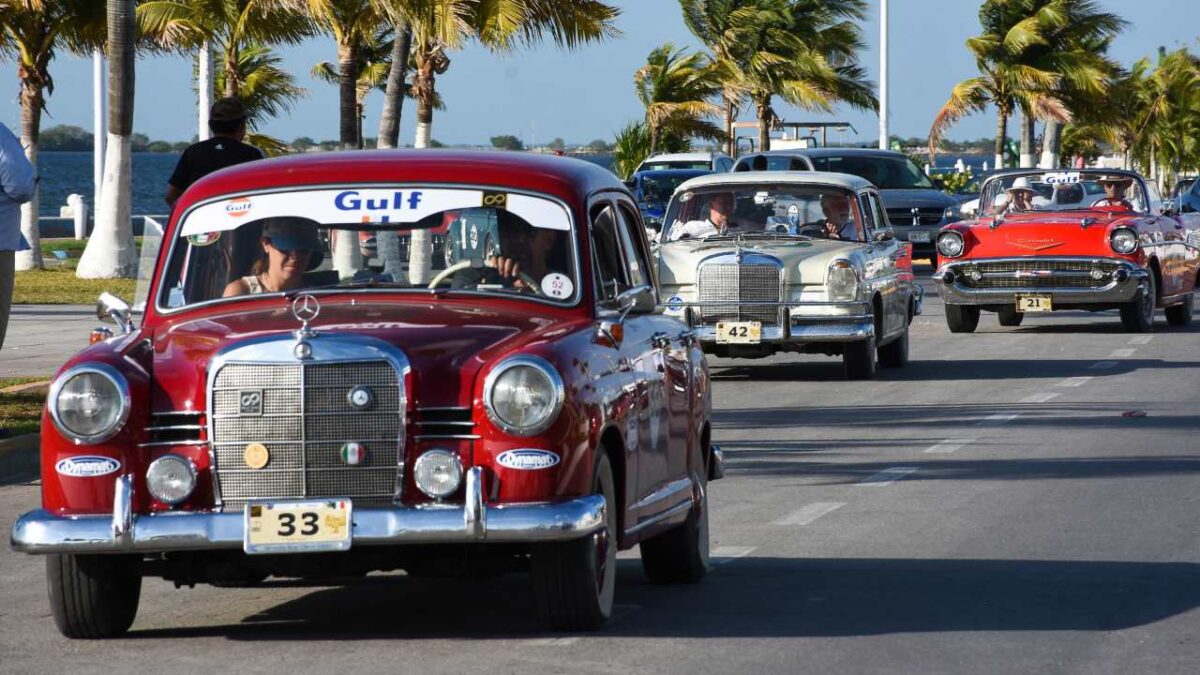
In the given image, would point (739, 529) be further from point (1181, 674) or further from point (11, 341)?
point (11, 341)

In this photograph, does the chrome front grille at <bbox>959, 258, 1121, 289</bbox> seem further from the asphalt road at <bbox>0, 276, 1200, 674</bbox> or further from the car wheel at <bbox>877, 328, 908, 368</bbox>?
the asphalt road at <bbox>0, 276, 1200, 674</bbox>

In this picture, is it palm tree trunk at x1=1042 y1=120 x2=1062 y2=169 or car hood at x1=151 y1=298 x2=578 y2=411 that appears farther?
palm tree trunk at x1=1042 y1=120 x2=1062 y2=169

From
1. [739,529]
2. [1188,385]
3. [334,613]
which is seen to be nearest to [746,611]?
[334,613]

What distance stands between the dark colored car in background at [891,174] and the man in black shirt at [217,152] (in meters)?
19.4

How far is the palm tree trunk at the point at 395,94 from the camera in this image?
28422 mm

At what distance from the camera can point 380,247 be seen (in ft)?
25.2

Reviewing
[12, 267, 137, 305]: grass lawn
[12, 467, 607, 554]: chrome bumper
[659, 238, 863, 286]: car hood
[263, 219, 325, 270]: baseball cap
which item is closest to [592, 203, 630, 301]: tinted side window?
[263, 219, 325, 270]: baseball cap

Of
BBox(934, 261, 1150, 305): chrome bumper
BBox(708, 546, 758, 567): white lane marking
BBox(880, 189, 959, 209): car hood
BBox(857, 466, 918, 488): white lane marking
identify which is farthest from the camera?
BBox(880, 189, 959, 209): car hood

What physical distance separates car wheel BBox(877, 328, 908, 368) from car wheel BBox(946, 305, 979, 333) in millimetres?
4238

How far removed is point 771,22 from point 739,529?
44.6 m

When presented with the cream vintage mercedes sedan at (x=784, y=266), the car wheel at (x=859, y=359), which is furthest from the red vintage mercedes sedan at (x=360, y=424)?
the car wheel at (x=859, y=359)

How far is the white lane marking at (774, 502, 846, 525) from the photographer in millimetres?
10125

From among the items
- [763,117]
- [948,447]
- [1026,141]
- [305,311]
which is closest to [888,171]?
[763,117]

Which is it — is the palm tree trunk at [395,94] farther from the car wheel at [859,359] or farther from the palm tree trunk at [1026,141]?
the palm tree trunk at [1026,141]
